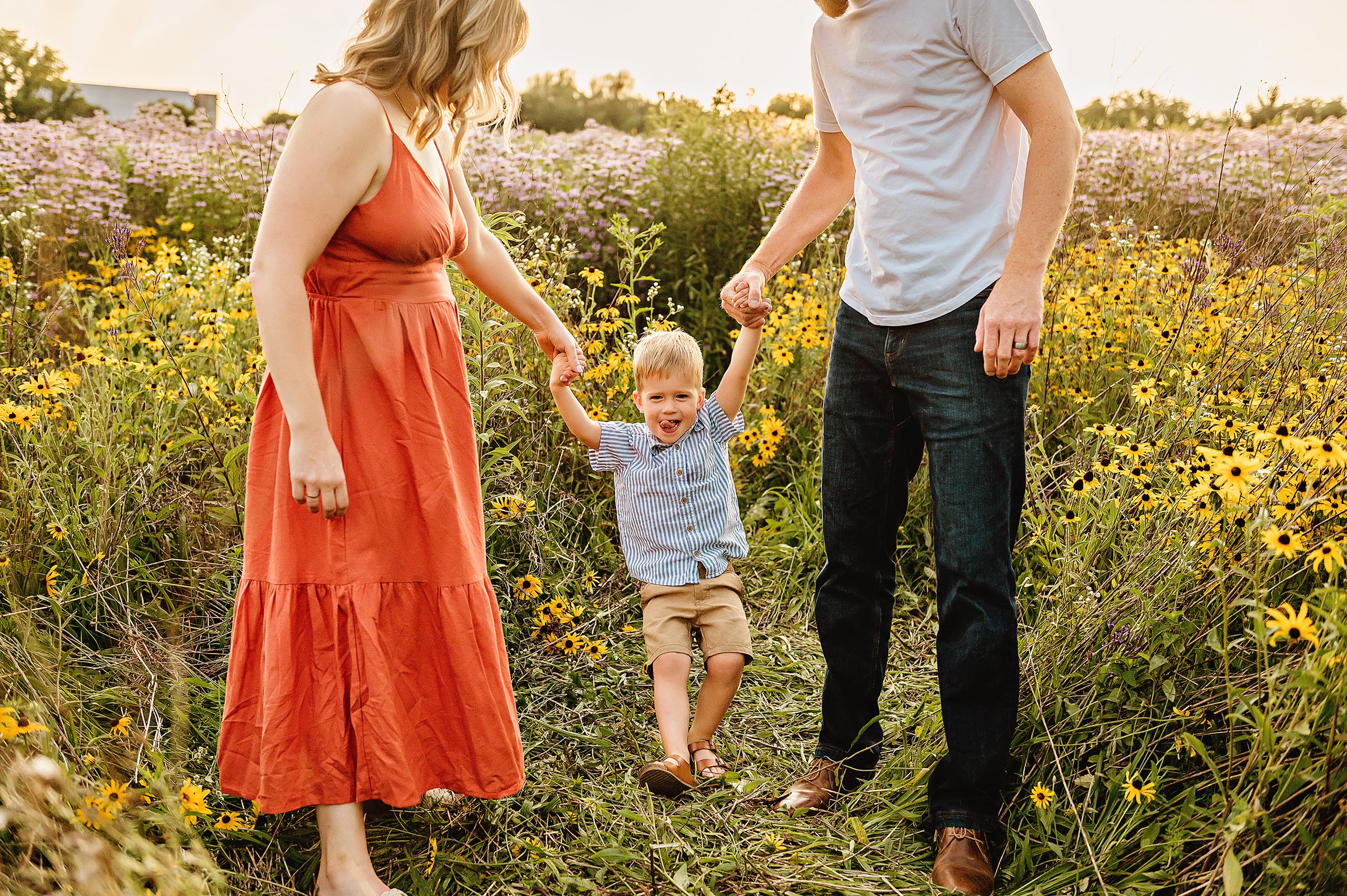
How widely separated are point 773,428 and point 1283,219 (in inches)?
69.9

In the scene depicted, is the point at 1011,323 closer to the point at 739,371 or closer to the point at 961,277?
the point at 961,277

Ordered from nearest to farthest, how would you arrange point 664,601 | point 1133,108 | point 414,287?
point 414,287, point 664,601, point 1133,108

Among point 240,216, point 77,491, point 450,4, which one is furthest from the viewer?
point 240,216

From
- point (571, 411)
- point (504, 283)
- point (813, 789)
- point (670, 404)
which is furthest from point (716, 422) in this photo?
point (813, 789)

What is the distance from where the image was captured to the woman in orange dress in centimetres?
165

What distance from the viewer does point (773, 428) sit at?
3.33 metres

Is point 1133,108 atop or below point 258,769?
atop

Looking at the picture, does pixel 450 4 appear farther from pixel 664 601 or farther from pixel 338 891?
pixel 338 891

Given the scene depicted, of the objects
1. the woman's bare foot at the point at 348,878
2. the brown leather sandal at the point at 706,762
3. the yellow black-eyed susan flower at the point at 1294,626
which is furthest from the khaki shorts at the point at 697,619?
the yellow black-eyed susan flower at the point at 1294,626

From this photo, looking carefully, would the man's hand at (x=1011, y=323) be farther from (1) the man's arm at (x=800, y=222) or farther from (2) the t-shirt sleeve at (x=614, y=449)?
(2) the t-shirt sleeve at (x=614, y=449)

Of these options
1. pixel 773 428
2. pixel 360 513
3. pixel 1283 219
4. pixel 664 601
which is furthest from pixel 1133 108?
pixel 360 513

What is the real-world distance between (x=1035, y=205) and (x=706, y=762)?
1.47 metres

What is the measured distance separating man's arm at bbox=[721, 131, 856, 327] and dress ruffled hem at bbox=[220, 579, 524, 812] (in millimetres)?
868

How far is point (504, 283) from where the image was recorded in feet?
7.25
